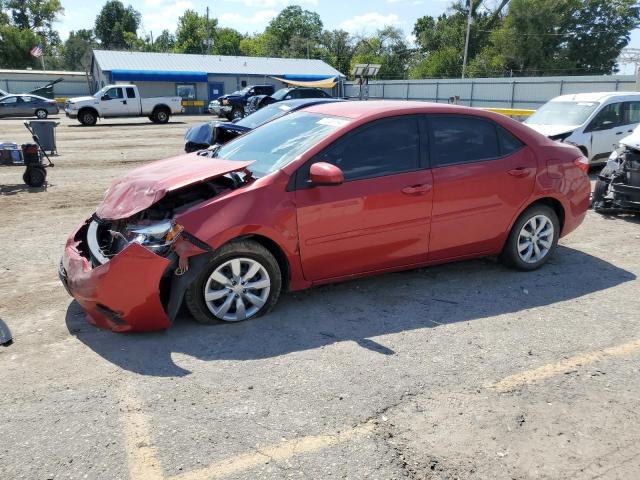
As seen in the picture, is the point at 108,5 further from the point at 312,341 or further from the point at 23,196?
the point at 312,341

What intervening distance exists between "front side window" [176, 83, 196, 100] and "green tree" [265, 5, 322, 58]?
1739 inches

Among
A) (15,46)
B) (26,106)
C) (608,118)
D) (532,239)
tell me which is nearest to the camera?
Answer: (532,239)

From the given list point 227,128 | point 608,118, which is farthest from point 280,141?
point 608,118

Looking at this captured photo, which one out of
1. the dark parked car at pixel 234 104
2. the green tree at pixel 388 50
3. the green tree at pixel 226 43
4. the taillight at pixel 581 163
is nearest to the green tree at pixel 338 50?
the green tree at pixel 388 50

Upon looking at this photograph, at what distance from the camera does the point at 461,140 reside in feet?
16.4

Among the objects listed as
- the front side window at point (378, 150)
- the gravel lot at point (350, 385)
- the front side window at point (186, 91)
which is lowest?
the gravel lot at point (350, 385)

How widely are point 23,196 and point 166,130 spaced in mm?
15747

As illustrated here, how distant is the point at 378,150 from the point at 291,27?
96231 mm

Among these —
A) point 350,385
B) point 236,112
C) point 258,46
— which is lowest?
point 350,385

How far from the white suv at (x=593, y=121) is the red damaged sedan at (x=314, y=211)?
570 centimetres

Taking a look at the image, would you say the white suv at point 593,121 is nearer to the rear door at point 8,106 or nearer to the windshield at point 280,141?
the windshield at point 280,141

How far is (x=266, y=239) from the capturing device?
13.9 ft

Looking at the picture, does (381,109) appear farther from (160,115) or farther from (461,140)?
(160,115)

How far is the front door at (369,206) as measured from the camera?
432cm
